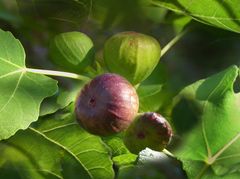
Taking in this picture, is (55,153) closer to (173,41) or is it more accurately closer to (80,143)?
(80,143)

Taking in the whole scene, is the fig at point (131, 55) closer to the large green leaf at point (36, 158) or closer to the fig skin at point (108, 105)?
the fig skin at point (108, 105)

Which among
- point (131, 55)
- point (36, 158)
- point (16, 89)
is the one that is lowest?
point (36, 158)

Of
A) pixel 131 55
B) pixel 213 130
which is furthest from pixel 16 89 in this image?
pixel 213 130

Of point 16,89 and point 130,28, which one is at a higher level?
point 130,28

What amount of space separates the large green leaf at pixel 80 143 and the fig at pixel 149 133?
0.28 ft

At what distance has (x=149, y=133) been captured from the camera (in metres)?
1.45

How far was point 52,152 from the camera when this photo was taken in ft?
5.11

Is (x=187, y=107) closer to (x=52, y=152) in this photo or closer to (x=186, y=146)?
(x=186, y=146)

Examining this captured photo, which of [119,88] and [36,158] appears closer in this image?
[119,88]

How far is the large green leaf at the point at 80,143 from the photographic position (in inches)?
60.6

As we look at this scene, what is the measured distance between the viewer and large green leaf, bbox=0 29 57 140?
1462 mm

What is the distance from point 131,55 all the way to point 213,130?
6.5 inches

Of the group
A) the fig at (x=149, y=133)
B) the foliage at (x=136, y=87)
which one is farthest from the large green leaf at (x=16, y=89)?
the fig at (x=149, y=133)

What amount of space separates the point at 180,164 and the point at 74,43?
0.24 metres
